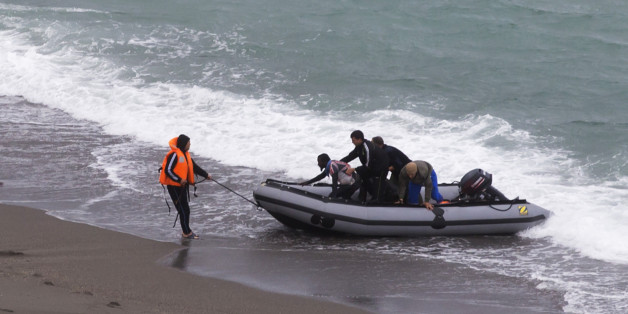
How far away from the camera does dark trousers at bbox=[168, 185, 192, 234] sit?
398 inches

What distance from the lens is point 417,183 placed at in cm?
1090

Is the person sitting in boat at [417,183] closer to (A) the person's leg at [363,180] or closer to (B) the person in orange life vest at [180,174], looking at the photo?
(A) the person's leg at [363,180]

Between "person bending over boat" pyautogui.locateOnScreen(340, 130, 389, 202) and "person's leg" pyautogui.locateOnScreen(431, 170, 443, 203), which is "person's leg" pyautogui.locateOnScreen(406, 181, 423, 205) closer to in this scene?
"person's leg" pyautogui.locateOnScreen(431, 170, 443, 203)

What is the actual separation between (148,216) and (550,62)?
12.2m

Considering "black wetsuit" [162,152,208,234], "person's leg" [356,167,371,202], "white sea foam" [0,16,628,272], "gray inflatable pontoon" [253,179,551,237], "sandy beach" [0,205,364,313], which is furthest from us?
"white sea foam" [0,16,628,272]

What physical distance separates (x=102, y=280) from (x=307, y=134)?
25.2 feet

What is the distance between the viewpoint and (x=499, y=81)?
18875 millimetres

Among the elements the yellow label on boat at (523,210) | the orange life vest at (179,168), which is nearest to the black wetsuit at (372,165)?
the yellow label on boat at (523,210)

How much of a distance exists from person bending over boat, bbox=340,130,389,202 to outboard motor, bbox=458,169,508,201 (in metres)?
1.11

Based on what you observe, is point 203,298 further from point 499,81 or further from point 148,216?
point 499,81

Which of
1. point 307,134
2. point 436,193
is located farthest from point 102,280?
point 307,134

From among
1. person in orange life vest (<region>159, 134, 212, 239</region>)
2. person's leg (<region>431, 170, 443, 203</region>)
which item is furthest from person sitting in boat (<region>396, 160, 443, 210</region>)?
person in orange life vest (<region>159, 134, 212, 239</region>)

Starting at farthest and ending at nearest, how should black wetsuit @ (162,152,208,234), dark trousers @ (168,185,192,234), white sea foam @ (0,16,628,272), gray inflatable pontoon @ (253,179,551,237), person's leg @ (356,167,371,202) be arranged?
white sea foam @ (0,16,628,272)
person's leg @ (356,167,371,202)
gray inflatable pontoon @ (253,179,551,237)
dark trousers @ (168,185,192,234)
black wetsuit @ (162,152,208,234)

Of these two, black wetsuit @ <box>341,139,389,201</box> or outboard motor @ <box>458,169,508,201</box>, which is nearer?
black wetsuit @ <box>341,139,389,201</box>
